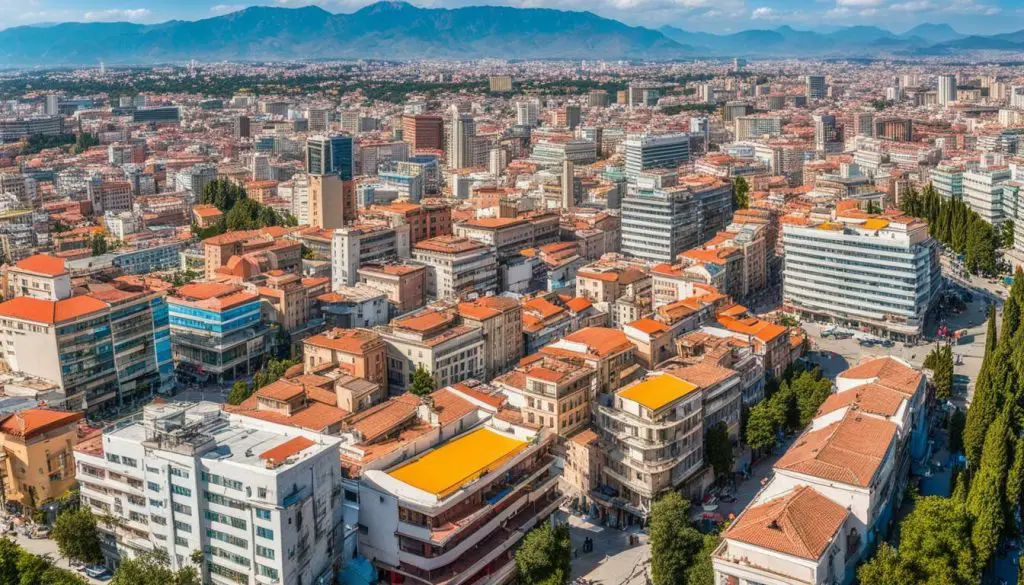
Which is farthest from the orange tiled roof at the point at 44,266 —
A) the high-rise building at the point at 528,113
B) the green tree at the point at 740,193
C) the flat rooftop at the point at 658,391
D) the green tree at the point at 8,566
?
the high-rise building at the point at 528,113

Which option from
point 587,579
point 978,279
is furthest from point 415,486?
point 978,279

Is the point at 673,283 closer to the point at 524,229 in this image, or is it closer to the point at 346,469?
the point at 524,229

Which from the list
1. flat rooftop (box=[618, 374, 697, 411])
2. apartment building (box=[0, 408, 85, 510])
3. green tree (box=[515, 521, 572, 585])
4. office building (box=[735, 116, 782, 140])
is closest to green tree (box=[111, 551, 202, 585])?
apartment building (box=[0, 408, 85, 510])

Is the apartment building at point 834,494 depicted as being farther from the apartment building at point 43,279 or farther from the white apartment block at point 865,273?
the apartment building at point 43,279

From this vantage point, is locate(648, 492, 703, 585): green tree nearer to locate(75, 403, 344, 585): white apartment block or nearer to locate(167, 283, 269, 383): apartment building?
locate(75, 403, 344, 585): white apartment block

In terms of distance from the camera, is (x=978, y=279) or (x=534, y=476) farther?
(x=978, y=279)

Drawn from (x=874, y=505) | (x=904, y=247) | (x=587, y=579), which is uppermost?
(x=904, y=247)

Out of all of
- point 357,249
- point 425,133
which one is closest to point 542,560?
point 357,249
